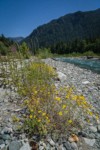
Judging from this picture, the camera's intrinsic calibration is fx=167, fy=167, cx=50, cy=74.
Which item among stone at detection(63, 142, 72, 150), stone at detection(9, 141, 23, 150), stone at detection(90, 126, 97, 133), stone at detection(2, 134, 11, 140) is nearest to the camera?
stone at detection(9, 141, 23, 150)

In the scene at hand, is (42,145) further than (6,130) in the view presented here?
No

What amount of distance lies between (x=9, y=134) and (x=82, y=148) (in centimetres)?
156

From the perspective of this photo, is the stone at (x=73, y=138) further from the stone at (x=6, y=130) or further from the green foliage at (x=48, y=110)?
the stone at (x=6, y=130)

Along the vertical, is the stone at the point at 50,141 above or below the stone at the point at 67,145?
above

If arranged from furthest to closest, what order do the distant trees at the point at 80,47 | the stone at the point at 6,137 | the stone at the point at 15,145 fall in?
the distant trees at the point at 80,47
the stone at the point at 6,137
the stone at the point at 15,145

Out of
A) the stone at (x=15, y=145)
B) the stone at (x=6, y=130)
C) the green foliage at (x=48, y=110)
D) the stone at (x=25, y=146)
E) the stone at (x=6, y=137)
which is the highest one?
the green foliage at (x=48, y=110)

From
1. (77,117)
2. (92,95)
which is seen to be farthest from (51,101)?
(92,95)

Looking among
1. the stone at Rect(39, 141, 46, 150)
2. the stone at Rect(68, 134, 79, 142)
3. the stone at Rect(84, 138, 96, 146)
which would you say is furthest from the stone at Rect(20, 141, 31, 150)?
the stone at Rect(84, 138, 96, 146)

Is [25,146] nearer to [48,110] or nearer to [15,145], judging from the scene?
A: [15,145]

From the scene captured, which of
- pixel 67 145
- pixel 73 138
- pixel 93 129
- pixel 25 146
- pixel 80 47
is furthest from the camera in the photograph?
pixel 80 47

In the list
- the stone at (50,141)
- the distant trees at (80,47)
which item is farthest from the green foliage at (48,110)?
the distant trees at (80,47)

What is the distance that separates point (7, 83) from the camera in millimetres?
6820

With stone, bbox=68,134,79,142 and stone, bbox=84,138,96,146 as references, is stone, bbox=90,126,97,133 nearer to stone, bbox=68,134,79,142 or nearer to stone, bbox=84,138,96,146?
stone, bbox=84,138,96,146

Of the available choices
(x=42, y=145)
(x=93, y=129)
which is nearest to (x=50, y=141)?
(x=42, y=145)
